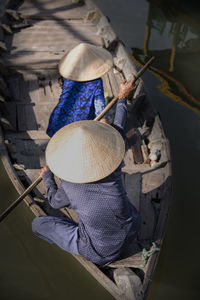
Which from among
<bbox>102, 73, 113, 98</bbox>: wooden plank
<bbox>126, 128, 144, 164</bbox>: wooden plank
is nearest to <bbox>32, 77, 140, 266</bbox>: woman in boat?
<bbox>126, 128, 144, 164</bbox>: wooden plank

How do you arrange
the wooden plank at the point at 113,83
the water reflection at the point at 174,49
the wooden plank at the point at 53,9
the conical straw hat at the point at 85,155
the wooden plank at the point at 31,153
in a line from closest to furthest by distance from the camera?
1. the conical straw hat at the point at 85,155
2. the wooden plank at the point at 31,153
3. the wooden plank at the point at 113,83
4. the wooden plank at the point at 53,9
5. the water reflection at the point at 174,49

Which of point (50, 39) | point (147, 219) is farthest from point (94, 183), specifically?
Answer: point (50, 39)

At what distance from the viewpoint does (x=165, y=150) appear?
3945 millimetres

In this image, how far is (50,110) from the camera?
4820mm

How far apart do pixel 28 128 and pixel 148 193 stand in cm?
215

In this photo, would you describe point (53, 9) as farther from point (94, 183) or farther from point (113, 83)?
point (94, 183)

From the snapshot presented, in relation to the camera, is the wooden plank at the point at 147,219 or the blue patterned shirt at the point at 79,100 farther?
the blue patterned shirt at the point at 79,100

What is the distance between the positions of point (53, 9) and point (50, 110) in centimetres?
357

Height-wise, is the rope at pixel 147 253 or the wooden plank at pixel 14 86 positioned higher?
the wooden plank at pixel 14 86

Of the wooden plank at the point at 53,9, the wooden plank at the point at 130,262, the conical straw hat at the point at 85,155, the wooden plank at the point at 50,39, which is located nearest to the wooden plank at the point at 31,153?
the conical straw hat at the point at 85,155

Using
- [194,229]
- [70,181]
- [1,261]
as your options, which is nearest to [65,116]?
[70,181]

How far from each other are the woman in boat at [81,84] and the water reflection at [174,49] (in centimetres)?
349

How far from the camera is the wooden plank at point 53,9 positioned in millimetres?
6793

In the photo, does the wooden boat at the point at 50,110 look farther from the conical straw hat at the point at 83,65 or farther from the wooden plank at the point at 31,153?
the conical straw hat at the point at 83,65
